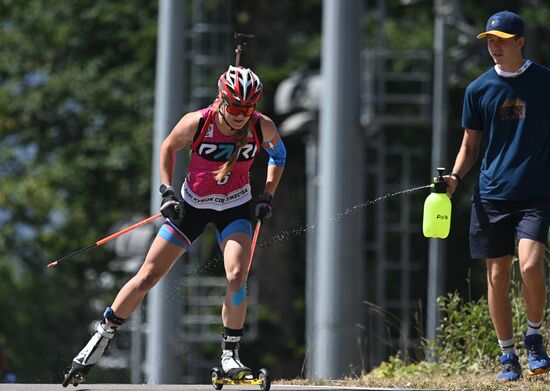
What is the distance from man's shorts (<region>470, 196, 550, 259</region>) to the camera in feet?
31.0

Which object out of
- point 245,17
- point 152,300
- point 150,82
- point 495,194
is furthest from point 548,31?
point 495,194

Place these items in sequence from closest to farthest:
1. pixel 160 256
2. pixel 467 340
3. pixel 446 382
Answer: pixel 160 256, pixel 446 382, pixel 467 340

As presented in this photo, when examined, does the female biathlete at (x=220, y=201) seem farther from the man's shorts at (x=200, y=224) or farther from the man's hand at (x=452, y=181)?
the man's hand at (x=452, y=181)

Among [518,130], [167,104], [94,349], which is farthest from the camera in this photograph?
[167,104]

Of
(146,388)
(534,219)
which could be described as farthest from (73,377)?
(534,219)

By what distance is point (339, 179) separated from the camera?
16656mm

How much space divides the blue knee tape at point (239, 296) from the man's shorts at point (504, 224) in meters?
1.43

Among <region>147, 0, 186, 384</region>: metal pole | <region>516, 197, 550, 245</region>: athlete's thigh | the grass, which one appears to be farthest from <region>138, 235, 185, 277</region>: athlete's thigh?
<region>147, 0, 186, 384</region>: metal pole

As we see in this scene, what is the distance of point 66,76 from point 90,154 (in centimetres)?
155

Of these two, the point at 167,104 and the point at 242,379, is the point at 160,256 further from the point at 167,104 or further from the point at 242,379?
the point at 167,104

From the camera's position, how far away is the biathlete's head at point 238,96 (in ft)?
30.9

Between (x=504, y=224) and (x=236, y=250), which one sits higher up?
(x=504, y=224)

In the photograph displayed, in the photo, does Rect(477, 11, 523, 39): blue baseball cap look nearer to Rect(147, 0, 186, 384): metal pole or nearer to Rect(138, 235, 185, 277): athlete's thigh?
Rect(138, 235, 185, 277): athlete's thigh

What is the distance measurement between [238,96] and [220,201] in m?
0.69
